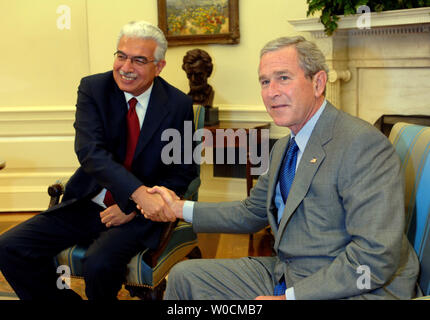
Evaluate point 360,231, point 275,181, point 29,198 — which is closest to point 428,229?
point 360,231

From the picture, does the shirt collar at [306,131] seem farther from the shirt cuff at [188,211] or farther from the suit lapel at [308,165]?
the shirt cuff at [188,211]

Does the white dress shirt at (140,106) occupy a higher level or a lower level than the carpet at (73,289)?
higher

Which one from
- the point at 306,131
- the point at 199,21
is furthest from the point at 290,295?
the point at 199,21

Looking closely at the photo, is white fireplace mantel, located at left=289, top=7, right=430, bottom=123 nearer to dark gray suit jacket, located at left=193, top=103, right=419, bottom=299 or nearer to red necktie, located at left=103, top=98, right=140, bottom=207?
red necktie, located at left=103, top=98, right=140, bottom=207

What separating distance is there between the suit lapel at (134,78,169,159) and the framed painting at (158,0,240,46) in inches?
69.3

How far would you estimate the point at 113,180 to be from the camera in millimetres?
2412

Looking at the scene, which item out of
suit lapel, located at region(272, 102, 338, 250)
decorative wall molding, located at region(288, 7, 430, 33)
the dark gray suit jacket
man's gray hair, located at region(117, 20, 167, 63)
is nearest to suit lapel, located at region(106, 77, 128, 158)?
man's gray hair, located at region(117, 20, 167, 63)

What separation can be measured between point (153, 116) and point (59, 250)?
2.67 ft

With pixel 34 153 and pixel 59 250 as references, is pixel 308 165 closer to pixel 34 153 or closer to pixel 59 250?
pixel 59 250

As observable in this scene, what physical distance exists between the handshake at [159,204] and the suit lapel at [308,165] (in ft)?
2.03

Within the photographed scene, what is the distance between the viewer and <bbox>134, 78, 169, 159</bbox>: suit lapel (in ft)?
8.31

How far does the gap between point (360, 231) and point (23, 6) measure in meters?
4.20

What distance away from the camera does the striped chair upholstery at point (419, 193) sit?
63.7 inches

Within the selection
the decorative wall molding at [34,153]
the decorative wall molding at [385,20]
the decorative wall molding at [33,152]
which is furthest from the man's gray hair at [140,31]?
the decorative wall molding at [33,152]
